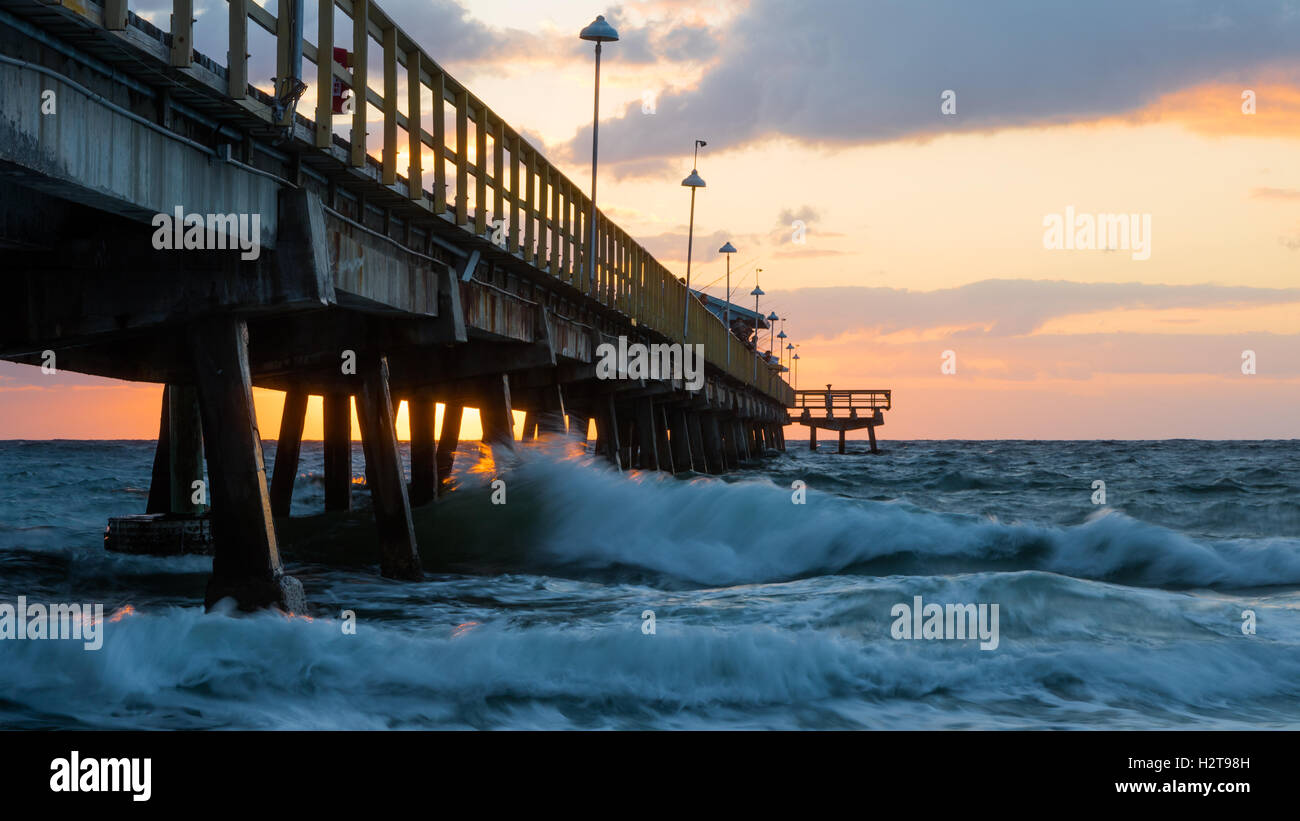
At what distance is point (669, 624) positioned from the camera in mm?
11828

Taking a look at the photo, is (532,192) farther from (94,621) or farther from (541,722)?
(541,722)

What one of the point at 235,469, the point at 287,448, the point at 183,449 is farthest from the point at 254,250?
the point at 287,448

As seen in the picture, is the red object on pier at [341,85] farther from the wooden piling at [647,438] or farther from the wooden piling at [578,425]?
the wooden piling at [647,438]

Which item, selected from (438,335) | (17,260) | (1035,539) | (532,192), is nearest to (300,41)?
(17,260)

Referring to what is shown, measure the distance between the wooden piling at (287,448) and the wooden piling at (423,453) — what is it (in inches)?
79.0

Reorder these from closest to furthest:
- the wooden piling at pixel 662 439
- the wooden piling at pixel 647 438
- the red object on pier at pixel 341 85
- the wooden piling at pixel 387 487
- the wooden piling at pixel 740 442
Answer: the red object on pier at pixel 341 85 < the wooden piling at pixel 387 487 < the wooden piling at pixel 647 438 < the wooden piling at pixel 662 439 < the wooden piling at pixel 740 442

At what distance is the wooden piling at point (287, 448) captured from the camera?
23384 mm

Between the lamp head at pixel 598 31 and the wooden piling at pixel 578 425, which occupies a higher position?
the lamp head at pixel 598 31

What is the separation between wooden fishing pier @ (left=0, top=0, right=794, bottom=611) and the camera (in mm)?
8711

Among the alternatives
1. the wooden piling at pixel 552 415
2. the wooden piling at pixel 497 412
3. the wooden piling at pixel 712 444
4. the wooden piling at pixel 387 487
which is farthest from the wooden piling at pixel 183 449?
the wooden piling at pixel 712 444

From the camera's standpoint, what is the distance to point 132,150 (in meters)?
8.66

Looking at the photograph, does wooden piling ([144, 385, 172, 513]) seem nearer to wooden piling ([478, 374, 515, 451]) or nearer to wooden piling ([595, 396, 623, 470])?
wooden piling ([478, 374, 515, 451])
